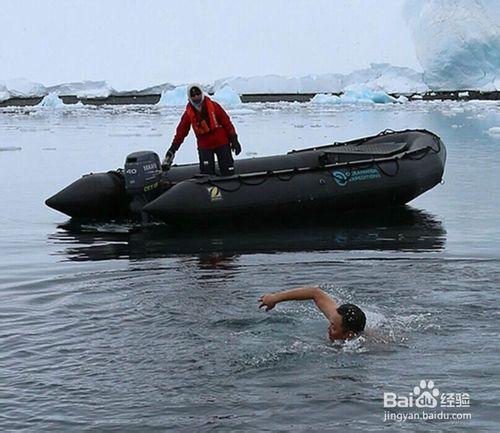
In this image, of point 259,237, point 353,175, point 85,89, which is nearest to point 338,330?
point 259,237

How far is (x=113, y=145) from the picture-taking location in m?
23.7

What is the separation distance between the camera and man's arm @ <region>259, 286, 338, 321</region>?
17.9 feet

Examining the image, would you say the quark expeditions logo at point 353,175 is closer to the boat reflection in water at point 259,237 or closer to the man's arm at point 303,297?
the boat reflection in water at point 259,237

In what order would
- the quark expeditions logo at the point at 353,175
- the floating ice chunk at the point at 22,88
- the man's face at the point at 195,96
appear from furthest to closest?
1. the floating ice chunk at the point at 22,88
2. the quark expeditions logo at the point at 353,175
3. the man's face at the point at 195,96

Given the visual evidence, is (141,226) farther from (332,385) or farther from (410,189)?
(332,385)

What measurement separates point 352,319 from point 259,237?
14.3 feet

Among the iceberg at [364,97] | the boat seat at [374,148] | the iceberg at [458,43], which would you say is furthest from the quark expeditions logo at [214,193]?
the iceberg at [364,97]

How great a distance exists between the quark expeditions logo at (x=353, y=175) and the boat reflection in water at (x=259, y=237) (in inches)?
20.4

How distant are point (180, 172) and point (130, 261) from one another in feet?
9.58

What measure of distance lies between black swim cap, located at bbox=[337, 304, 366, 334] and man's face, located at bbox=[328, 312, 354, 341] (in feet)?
0.09

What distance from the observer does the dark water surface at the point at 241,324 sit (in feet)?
15.3

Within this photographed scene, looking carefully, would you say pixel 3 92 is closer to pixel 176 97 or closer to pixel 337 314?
pixel 176 97

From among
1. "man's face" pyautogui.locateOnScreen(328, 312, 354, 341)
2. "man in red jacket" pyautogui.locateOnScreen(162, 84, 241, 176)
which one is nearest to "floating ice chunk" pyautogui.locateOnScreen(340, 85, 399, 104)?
"man in red jacket" pyautogui.locateOnScreen(162, 84, 241, 176)

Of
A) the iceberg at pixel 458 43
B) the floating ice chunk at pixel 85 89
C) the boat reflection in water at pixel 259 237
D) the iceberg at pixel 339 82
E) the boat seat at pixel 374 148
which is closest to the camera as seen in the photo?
the boat reflection in water at pixel 259 237
